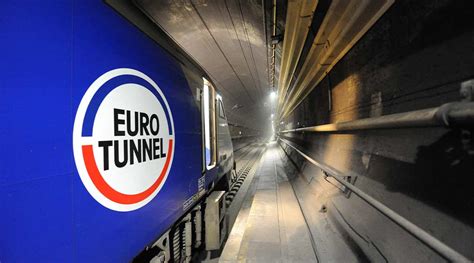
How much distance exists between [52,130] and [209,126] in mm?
2628

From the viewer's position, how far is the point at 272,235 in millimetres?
3609

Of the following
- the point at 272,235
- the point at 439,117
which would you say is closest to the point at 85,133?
the point at 439,117

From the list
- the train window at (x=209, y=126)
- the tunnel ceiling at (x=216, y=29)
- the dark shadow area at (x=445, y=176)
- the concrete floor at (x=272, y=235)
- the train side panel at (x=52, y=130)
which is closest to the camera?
the train side panel at (x=52, y=130)

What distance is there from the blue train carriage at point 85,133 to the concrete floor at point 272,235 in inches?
58.5

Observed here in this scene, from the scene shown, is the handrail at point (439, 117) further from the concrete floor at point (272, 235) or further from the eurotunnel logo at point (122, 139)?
the concrete floor at point (272, 235)

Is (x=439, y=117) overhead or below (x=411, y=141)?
overhead

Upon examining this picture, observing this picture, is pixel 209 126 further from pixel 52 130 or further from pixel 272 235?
pixel 52 130

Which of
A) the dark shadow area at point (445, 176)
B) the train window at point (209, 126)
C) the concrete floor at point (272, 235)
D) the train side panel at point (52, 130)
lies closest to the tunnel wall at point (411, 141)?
the dark shadow area at point (445, 176)

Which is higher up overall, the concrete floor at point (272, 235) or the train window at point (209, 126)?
the train window at point (209, 126)

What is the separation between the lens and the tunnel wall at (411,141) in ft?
5.16

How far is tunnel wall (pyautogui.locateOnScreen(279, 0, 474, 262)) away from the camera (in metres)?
1.57

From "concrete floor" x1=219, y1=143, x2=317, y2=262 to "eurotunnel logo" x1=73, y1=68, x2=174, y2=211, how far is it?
6.70 ft

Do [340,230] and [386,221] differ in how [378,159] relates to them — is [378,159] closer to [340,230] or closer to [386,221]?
[386,221]

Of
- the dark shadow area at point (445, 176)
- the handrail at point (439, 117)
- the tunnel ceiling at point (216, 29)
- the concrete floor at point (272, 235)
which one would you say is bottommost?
the concrete floor at point (272, 235)
